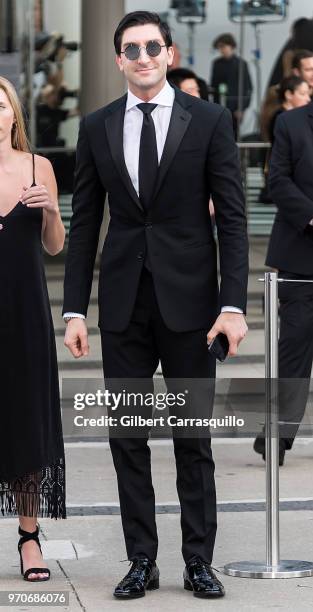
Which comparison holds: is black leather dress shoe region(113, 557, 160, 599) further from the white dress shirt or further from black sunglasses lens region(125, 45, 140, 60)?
black sunglasses lens region(125, 45, 140, 60)

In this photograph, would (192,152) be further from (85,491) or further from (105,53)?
(105,53)

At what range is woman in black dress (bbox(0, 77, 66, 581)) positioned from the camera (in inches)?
222

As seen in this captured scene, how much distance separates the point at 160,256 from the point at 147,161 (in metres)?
0.32

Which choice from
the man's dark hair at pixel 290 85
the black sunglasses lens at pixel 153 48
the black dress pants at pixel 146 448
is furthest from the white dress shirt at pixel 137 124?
the man's dark hair at pixel 290 85

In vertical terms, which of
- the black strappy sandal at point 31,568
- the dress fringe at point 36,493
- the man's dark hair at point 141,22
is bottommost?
the black strappy sandal at point 31,568

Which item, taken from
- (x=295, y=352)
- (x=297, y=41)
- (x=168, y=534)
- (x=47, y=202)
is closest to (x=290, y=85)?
(x=295, y=352)

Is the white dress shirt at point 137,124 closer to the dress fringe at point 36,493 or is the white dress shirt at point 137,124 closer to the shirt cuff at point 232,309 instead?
the shirt cuff at point 232,309

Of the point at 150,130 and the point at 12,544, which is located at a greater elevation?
the point at 150,130

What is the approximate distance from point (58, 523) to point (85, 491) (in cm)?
66

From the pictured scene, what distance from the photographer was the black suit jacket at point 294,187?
25.1 feet

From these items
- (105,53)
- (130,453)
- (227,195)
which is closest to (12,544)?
(130,453)

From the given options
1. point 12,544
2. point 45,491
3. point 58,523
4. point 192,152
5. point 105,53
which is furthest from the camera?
point 105,53

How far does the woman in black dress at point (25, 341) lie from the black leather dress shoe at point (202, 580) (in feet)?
1.88

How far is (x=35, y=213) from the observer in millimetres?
5672
